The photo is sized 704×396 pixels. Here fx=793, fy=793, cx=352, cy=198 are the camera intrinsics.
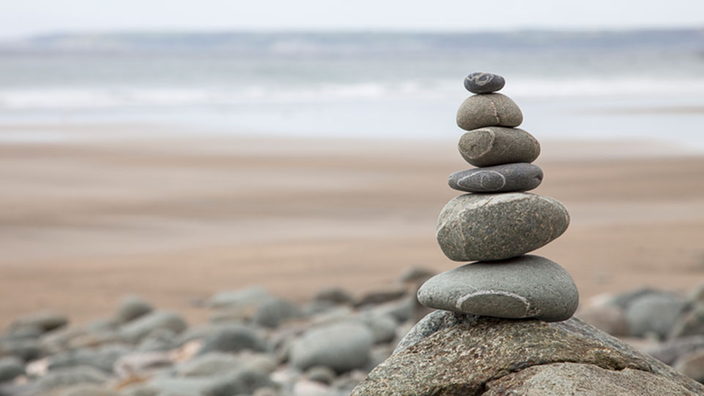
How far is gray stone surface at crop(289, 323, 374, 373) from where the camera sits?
268 inches

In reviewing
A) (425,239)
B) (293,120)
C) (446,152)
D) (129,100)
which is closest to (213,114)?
(293,120)

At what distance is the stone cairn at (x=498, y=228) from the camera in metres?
3.13

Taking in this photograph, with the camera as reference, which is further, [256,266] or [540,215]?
[256,266]

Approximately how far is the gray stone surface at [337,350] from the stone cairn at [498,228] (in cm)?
360

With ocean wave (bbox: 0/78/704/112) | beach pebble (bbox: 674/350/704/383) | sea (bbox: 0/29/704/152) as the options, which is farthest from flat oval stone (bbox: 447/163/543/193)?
ocean wave (bbox: 0/78/704/112)

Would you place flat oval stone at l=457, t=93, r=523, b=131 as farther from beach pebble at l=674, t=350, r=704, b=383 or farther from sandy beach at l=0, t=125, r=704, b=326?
sandy beach at l=0, t=125, r=704, b=326

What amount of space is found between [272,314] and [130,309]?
1.72 meters

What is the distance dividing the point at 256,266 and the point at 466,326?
8.29 metres

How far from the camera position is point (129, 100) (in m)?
37.4

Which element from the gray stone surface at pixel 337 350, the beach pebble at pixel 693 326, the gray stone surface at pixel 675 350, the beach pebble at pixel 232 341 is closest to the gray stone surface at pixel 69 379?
the beach pebble at pixel 232 341

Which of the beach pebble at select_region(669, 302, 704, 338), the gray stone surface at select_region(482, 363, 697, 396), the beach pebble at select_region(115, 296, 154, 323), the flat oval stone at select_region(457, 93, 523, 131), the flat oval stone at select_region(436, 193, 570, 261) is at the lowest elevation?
the beach pebble at select_region(669, 302, 704, 338)

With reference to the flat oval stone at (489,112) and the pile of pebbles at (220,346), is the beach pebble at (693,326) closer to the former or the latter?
the pile of pebbles at (220,346)

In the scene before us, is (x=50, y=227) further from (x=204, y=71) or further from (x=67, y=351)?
(x=204, y=71)

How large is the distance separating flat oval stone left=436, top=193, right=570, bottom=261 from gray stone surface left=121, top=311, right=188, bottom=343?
20.4 ft
